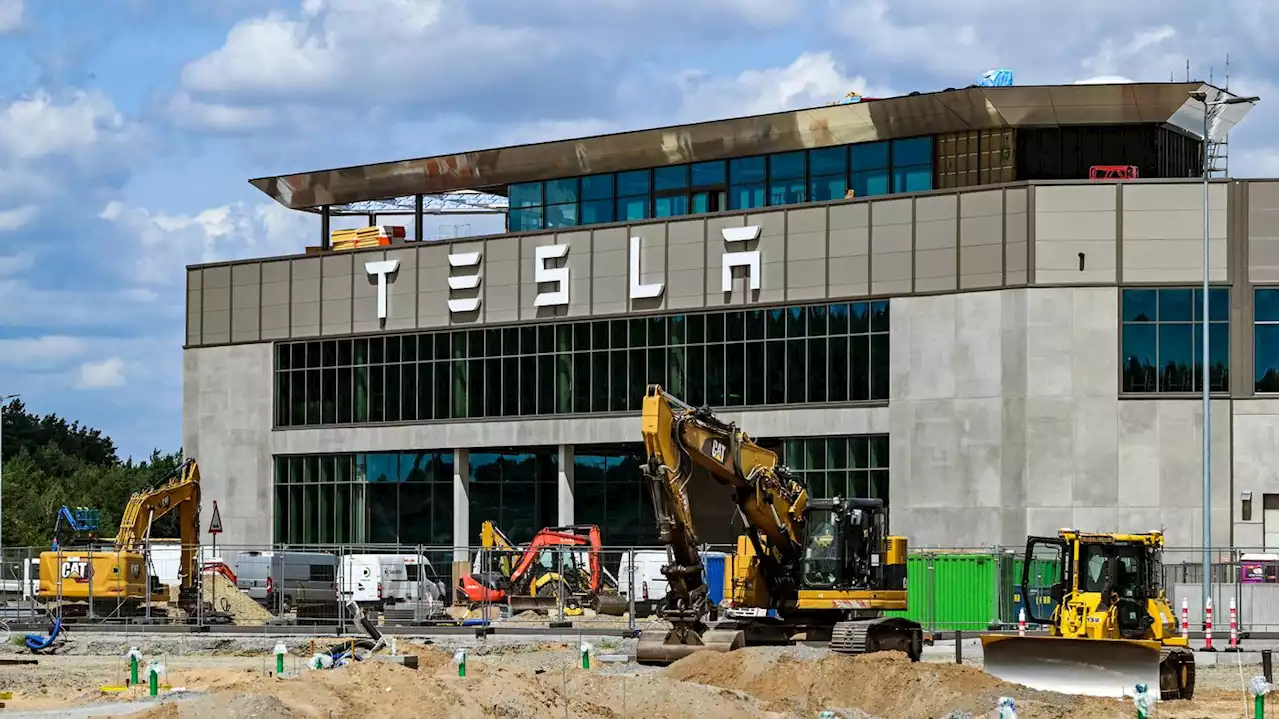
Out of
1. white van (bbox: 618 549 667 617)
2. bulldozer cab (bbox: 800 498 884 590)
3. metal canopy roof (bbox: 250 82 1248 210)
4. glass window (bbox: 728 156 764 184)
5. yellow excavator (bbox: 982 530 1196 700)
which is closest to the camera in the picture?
yellow excavator (bbox: 982 530 1196 700)

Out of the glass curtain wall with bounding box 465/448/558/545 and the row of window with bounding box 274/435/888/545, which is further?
the glass curtain wall with bounding box 465/448/558/545

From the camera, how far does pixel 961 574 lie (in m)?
52.1

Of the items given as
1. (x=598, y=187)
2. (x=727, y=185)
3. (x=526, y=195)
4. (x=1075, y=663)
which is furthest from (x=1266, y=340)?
(x=1075, y=663)

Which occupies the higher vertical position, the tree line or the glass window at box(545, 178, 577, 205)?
the glass window at box(545, 178, 577, 205)

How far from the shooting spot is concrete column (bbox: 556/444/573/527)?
75125 millimetres

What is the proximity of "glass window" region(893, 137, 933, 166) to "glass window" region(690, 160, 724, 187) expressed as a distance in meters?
7.09

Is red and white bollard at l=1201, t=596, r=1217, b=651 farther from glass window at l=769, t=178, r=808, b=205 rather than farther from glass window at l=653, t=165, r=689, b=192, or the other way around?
glass window at l=653, t=165, r=689, b=192

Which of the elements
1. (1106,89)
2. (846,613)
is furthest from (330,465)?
(846,613)

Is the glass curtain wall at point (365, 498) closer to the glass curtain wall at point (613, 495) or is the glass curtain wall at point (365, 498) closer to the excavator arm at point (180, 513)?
the glass curtain wall at point (613, 495)

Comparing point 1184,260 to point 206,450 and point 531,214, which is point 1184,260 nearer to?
point 531,214

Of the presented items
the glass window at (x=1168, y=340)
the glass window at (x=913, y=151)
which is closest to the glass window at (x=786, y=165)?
the glass window at (x=913, y=151)

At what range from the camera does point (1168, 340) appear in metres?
62.4

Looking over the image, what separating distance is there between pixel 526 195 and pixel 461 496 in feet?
39.0

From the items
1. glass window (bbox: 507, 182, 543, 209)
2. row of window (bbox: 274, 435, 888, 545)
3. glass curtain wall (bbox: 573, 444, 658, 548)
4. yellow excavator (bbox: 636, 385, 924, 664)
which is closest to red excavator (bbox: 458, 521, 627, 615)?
row of window (bbox: 274, 435, 888, 545)
